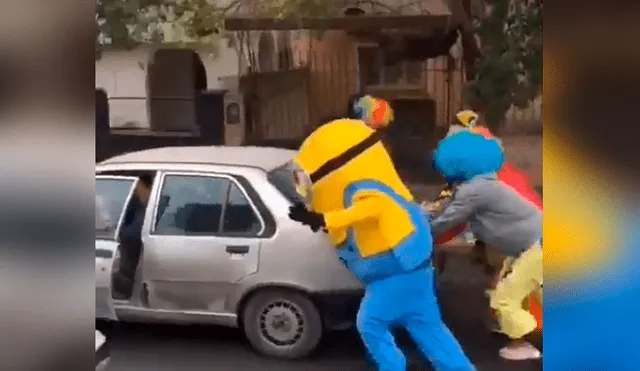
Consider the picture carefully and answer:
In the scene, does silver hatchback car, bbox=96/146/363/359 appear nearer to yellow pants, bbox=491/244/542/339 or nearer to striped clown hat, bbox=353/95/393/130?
A: striped clown hat, bbox=353/95/393/130

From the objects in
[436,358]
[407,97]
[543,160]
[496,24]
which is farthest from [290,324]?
[496,24]

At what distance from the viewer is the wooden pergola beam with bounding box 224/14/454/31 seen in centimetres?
261

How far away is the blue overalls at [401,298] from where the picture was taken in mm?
2541

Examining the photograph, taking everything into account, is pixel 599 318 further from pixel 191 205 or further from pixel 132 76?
pixel 132 76

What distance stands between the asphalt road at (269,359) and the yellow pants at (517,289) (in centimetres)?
6

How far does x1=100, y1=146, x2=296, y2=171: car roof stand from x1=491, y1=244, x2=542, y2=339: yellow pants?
2.90 feet

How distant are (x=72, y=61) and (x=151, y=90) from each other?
39 cm

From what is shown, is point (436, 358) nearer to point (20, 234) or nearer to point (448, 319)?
point (448, 319)

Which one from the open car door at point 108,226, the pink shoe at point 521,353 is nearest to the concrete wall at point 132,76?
the open car door at point 108,226

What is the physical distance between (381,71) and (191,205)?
2.67 ft

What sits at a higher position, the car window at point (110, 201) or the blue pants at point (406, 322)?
the car window at point (110, 201)

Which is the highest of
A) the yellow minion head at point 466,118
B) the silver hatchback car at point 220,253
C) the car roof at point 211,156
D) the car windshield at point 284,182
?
the yellow minion head at point 466,118

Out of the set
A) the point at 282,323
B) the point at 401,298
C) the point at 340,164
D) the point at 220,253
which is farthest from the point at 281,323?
the point at 340,164

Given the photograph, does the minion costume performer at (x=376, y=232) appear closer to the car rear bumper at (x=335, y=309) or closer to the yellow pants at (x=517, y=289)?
the car rear bumper at (x=335, y=309)
